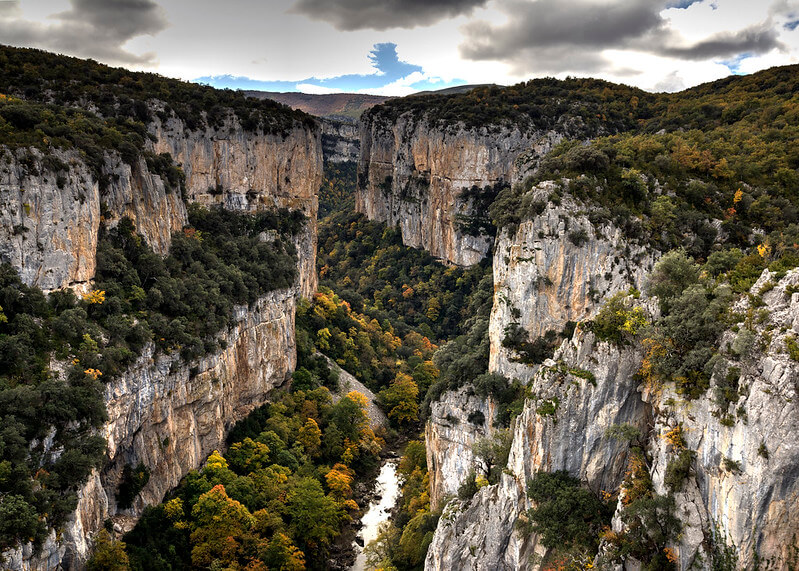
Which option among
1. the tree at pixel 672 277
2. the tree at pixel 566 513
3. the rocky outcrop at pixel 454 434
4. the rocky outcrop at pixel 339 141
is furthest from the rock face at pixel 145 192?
the rocky outcrop at pixel 339 141

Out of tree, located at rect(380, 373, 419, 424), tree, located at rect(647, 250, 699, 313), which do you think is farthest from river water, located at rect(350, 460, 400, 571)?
tree, located at rect(647, 250, 699, 313)

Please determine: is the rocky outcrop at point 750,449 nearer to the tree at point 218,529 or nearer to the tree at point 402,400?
the tree at point 218,529

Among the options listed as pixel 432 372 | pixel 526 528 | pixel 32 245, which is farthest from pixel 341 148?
pixel 526 528

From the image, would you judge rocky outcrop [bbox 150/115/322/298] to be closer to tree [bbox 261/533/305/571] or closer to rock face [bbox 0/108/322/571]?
rock face [bbox 0/108/322/571]

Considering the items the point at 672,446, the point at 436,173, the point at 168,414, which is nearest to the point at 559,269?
the point at 672,446

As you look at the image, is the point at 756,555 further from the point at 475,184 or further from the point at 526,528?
the point at 475,184

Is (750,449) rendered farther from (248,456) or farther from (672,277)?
(248,456)
